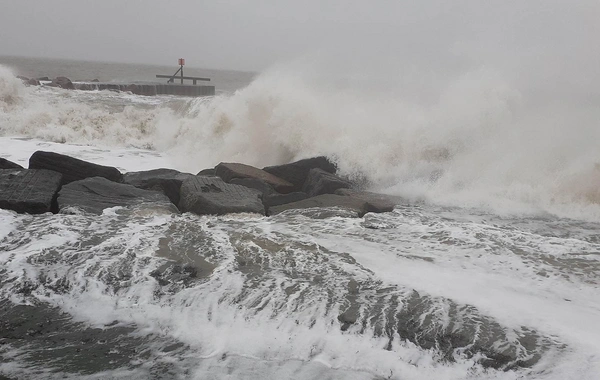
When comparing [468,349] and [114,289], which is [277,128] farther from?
[468,349]

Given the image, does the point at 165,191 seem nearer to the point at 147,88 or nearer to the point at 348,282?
the point at 348,282

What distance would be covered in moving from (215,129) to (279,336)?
29.7 feet

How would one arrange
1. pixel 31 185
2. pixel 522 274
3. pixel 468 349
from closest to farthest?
pixel 468 349, pixel 522 274, pixel 31 185

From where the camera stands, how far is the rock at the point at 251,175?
7242 millimetres

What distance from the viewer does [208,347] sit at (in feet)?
9.48

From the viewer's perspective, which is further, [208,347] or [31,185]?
[31,185]

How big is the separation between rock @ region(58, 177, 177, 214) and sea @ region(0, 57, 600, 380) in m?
0.26

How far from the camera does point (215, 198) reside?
5797 millimetres

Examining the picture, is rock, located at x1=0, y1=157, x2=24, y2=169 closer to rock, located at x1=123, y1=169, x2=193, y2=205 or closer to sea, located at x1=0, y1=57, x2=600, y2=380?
rock, located at x1=123, y1=169, x2=193, y2=205

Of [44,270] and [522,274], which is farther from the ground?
[522,274]

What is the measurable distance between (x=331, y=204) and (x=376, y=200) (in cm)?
68

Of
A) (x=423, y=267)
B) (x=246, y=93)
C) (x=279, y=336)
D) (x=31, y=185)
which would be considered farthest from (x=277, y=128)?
(x=279, y=336)

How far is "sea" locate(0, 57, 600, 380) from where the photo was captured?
2766mm

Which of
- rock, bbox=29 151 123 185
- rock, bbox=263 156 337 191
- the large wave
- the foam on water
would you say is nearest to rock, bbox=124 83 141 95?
the large wave
